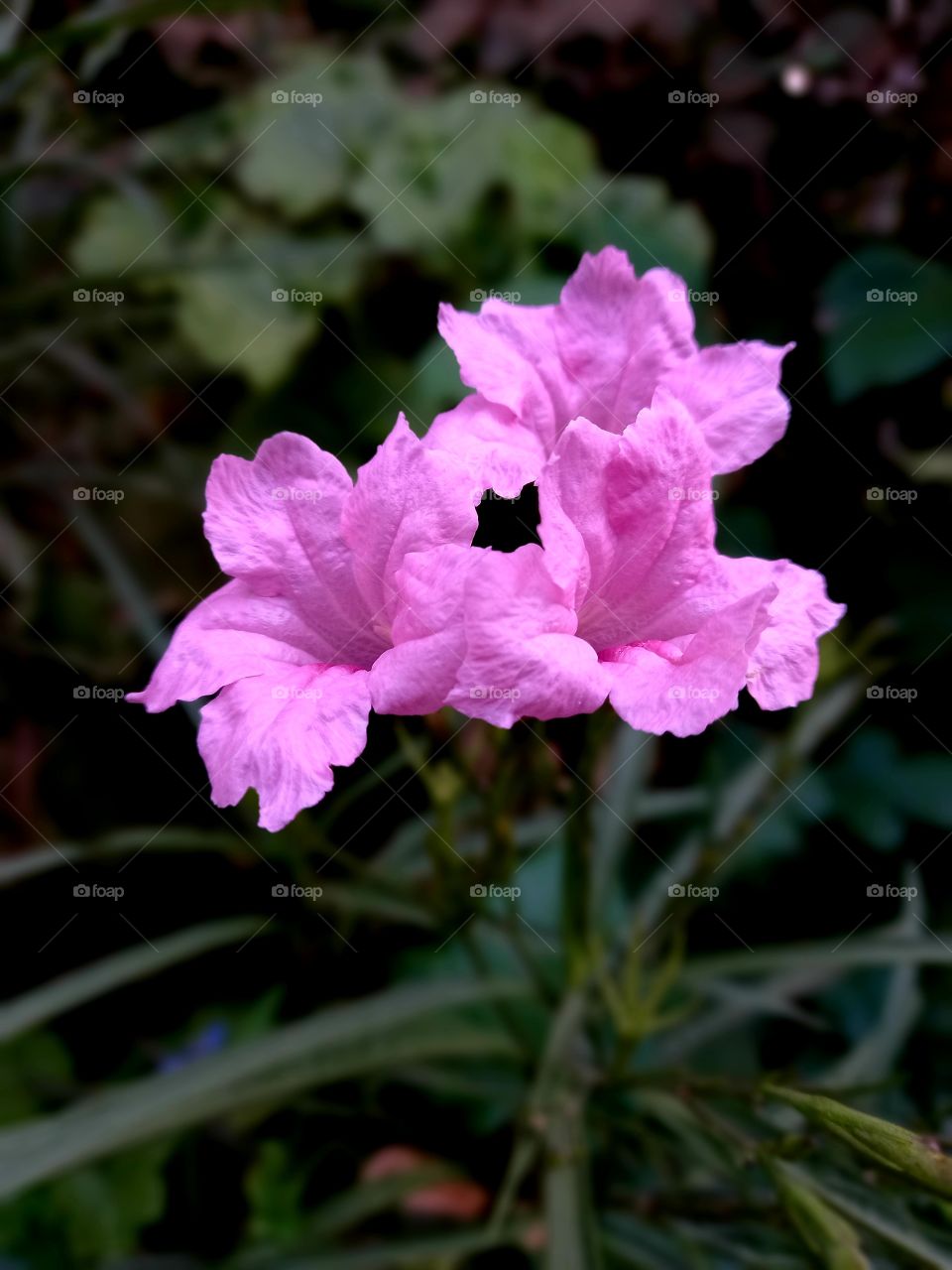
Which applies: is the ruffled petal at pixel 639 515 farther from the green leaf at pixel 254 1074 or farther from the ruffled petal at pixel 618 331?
the green leaf at pixel 254 1074

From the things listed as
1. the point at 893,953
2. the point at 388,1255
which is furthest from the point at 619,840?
the point at 388,1255

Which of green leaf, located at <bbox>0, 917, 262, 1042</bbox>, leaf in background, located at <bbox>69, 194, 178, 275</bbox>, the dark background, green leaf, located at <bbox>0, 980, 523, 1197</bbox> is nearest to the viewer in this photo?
green leaf, located at <bbox>0, 980, 523, 1197</bbox>

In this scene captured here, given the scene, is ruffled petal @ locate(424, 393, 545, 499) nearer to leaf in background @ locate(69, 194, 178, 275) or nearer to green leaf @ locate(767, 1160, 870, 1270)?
green leaf @ locate(767, 1160, 870, 1270)

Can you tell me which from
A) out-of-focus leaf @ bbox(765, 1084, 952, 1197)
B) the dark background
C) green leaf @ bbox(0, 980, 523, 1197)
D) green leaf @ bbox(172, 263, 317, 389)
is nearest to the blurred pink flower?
the dark background

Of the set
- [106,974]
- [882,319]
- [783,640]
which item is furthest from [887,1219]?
[882,319]

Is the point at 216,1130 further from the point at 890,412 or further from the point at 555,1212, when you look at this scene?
the point at 890,412

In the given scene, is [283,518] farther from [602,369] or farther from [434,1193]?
[434,1193]

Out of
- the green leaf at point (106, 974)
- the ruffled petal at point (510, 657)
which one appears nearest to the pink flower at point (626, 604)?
the ruffled petal at point (510, 657)
